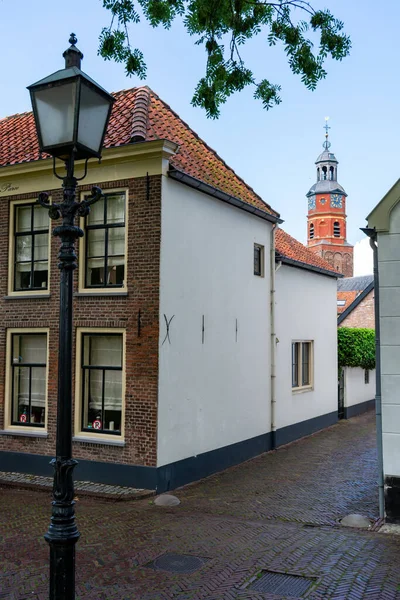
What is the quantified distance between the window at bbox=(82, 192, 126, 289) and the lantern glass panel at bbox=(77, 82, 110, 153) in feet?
23.0

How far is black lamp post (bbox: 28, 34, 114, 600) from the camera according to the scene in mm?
4523

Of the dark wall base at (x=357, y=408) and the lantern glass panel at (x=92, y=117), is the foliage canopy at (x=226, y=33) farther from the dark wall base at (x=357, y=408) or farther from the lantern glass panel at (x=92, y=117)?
the dark wall base at (x=357, y=408)

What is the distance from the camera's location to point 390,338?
898 centimetres

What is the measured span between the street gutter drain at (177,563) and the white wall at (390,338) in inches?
131

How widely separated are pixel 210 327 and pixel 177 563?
6586 mm

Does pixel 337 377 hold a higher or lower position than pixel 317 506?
higher

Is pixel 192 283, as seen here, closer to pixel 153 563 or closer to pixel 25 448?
pixel 25 448

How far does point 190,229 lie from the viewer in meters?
12.5

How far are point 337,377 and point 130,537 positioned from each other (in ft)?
48.6

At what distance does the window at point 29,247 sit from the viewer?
12953 mm

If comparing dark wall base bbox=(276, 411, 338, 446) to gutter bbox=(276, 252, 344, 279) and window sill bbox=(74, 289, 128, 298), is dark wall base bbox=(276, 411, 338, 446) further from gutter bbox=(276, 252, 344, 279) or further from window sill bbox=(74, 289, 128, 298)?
window sill bbox=(74, 289, 128, 298)

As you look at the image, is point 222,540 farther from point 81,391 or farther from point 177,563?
point 81,391

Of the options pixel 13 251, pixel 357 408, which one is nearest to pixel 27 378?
pixel 13 251

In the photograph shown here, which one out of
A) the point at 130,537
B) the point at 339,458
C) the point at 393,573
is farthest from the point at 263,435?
the point at 393,573
